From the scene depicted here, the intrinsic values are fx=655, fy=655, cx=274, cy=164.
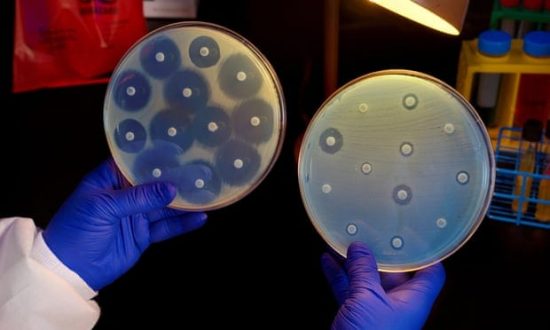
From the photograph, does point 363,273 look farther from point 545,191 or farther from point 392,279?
point 545,191

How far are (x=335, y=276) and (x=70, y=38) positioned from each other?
2.81ft

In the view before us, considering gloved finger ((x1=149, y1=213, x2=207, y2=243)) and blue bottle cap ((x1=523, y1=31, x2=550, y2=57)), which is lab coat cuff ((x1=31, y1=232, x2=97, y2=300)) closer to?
gloved finger ((x1=149, y1=213, x2=207, y2=243))

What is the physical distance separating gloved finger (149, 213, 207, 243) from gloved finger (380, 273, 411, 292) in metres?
0.30

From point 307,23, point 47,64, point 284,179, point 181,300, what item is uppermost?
point 307,23

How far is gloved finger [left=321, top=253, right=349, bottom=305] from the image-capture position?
976 millimetres

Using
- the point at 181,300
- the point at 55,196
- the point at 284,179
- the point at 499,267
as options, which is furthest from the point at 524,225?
the point at 55,196

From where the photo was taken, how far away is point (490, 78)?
120 cm

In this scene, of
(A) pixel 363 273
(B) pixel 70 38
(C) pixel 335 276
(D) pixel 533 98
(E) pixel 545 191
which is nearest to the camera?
(A) pixel 363 273

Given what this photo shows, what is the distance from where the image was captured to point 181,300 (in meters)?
1.05

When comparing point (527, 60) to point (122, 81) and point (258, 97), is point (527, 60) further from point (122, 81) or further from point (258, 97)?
point (122, 81)

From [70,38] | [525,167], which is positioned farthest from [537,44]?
[70,38]

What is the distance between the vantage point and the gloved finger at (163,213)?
1080 mm

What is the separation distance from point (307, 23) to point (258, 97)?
0.57 meters

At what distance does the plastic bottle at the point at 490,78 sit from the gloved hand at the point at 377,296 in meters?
0.39
